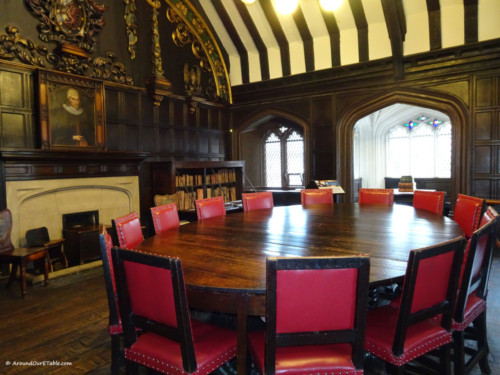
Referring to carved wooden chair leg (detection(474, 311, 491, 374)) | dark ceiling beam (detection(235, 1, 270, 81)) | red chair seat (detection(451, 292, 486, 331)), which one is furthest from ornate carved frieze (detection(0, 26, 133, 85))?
carved wooden chair leg (detection(474, 311, 491, 374))

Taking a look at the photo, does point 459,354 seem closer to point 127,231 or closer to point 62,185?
point 127,231

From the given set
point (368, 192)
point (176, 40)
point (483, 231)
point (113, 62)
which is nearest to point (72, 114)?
point (113, 62)

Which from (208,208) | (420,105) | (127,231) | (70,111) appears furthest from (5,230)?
(420,105)

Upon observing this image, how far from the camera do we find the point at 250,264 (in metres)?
1.85

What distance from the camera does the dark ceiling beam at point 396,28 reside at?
5.38 meters

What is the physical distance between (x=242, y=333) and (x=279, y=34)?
22.0 ft

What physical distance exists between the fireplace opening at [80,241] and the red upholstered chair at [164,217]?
6.86ft

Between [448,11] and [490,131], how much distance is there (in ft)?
6.67

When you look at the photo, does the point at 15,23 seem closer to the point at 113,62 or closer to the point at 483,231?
the point at 113,62

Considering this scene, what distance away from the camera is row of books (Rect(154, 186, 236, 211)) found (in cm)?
555

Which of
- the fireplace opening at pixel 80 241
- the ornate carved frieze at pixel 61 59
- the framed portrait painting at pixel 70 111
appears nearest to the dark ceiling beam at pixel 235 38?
the ornate carved frieze at pixel 61 59

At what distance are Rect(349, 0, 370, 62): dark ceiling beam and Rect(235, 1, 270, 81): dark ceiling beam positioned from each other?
1.97m

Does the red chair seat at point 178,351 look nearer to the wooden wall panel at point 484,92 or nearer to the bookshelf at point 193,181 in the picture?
the bookshelf at point 193,181

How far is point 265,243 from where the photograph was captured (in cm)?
235
